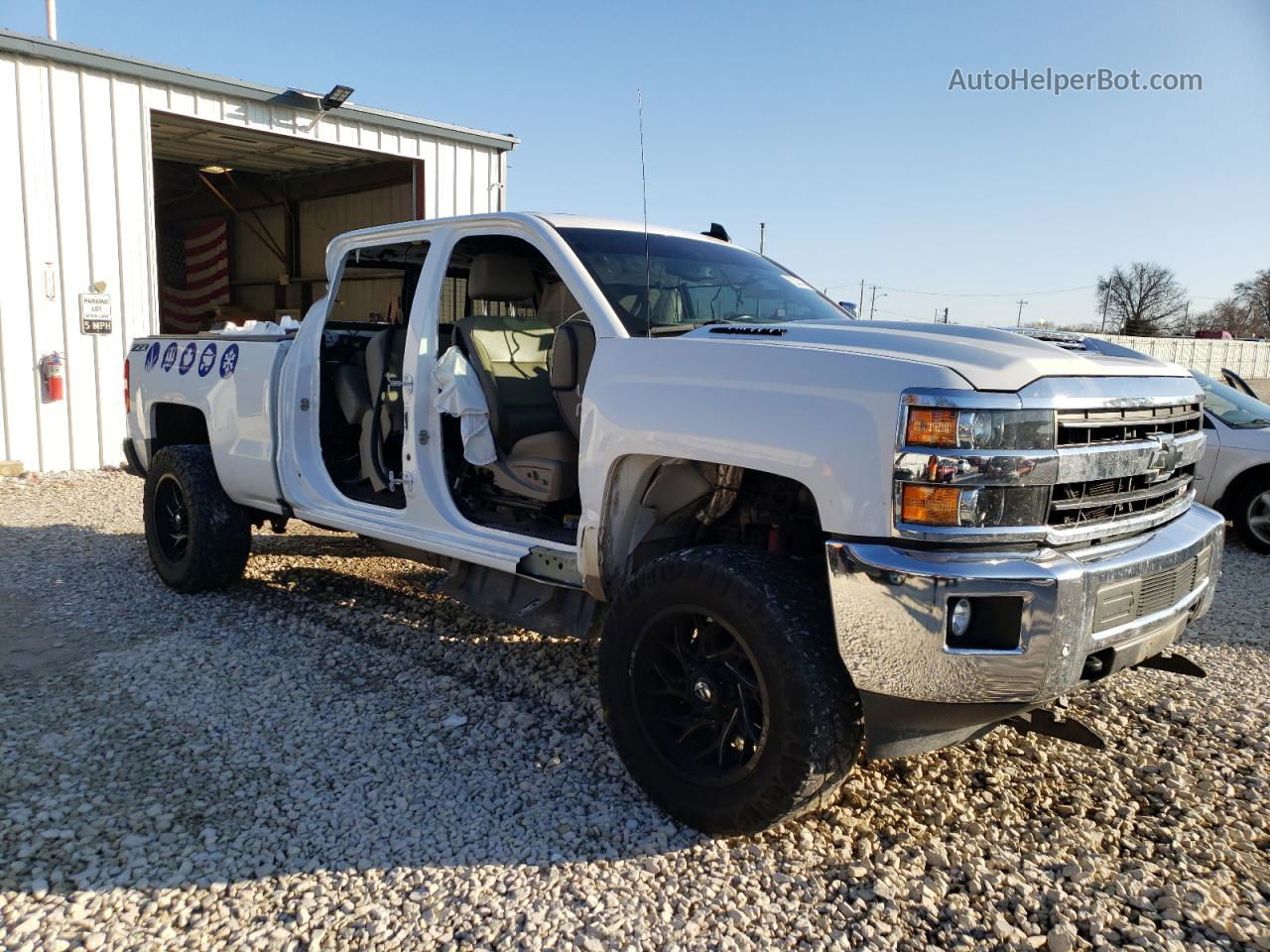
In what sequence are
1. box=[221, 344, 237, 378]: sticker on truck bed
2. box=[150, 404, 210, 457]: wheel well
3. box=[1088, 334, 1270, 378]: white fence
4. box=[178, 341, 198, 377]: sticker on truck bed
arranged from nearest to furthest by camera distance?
box=[221, 344, 237, 378]: sticker on truck bed
box=[178, 341, 198, 377]: sticker on truck bed
box=[150, 404, 210, 457]: wheel well
box=[1088, 334, 1270, 378]: white fence

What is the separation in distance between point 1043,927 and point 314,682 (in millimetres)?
2994

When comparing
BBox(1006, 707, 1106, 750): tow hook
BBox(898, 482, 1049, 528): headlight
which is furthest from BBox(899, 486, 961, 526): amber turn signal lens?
BBox(1006, 707, 1106, 750): tow hook

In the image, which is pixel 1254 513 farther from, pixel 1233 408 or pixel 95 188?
pixel 95 188

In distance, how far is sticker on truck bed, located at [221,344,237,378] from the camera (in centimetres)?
518

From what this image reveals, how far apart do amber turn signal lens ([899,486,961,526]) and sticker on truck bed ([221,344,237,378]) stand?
13.3 ft

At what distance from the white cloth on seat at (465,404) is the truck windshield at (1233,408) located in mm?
6281

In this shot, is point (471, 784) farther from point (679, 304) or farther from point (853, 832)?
point (679, 304)

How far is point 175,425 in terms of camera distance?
600cm

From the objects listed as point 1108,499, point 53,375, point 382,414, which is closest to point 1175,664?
point 1108,499

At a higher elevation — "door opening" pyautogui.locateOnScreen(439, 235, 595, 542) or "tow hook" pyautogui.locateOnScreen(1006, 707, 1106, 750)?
"door opening" pyautogui.locateOnScreen(439, 235, 595, 542)

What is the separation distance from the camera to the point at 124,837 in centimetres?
280

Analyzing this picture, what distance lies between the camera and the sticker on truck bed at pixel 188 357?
550 cm

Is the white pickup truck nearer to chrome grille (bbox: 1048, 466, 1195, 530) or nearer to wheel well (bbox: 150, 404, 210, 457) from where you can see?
chrome grille (bbox: 1048, 466, 1195, 530)

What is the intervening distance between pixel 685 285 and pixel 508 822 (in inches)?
84.8
